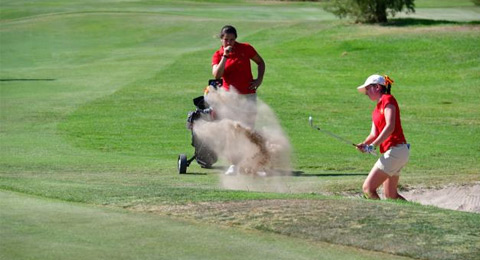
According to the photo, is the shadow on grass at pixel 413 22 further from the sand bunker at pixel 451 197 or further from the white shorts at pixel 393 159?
the white shorts at pixel 393 159

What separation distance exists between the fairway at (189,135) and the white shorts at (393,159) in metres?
0.82

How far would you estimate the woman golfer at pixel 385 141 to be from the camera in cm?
1171

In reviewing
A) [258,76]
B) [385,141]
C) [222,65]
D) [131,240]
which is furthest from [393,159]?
[131,240]

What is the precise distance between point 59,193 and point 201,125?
15.6 ft

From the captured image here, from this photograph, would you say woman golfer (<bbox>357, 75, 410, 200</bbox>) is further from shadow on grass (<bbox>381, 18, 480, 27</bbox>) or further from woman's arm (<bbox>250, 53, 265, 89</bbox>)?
shadow on grass (<bbox>381, 18, 480, 27</bbox>)

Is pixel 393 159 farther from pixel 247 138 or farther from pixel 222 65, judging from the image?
pixel 222 65

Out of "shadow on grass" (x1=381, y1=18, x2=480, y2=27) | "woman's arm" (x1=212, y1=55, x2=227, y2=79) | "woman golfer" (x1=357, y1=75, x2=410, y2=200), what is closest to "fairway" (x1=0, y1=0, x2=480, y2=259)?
"shadow on grass" (x1=381, y1=18, x2=480, y2=27)

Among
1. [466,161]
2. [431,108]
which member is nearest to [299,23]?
[431,108]

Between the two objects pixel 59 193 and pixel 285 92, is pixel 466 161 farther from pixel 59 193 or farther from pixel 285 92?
pixel 285 92

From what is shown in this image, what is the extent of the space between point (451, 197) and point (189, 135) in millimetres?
8516

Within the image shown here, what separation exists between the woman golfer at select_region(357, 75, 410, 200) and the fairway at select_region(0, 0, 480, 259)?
2.43 feet

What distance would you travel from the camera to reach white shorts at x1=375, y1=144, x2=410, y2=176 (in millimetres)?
11906

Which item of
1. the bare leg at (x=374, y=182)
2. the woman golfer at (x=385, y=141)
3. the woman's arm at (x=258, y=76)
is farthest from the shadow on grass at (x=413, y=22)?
the bare leg at (x=374, y=182)

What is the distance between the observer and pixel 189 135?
21.0m
